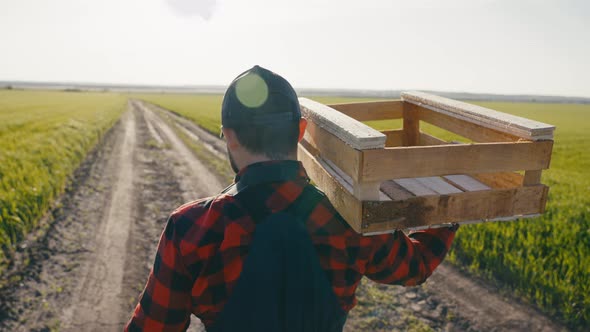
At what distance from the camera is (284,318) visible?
161 cm

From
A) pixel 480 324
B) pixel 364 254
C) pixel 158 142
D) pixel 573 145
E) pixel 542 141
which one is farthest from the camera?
pixel 573 145

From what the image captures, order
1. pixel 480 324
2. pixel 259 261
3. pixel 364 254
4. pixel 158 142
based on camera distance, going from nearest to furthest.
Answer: pixel 259 261, pixel 364 254, pixel 480 324, pixel 158 142

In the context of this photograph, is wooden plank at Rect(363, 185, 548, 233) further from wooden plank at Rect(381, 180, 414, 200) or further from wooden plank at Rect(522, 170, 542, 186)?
wooden plank at Rect(381, 180, 414, 200)

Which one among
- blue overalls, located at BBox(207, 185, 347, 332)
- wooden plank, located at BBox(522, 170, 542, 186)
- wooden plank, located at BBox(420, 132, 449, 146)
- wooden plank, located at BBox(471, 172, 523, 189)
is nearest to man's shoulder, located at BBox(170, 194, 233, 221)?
blue overalls, located at BBox(207, 185, 347, 332)

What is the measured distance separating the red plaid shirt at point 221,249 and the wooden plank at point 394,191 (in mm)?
626

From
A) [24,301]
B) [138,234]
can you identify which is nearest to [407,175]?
[24,301]

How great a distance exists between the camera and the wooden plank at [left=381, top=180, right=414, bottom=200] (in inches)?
94.6

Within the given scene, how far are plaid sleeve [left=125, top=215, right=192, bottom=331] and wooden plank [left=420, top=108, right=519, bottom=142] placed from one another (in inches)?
73.2

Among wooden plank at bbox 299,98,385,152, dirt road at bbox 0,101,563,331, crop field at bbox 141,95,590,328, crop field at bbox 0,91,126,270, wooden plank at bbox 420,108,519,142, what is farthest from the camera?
crop field at bbox 0,91,126,270

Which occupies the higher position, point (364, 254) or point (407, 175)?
point (407, 175)

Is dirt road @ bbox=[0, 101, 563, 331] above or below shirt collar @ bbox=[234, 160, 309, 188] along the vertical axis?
below

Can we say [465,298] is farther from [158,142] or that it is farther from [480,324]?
[158,142]

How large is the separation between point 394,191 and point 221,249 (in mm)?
1214

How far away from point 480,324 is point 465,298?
21.9 inches
